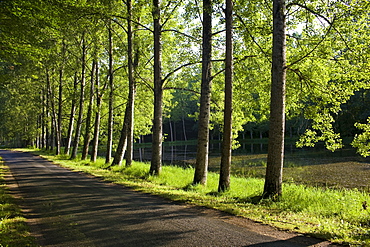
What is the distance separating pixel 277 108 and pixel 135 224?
4957 mm

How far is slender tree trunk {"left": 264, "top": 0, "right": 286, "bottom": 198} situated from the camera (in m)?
8.52

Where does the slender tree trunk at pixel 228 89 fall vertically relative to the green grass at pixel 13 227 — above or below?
above

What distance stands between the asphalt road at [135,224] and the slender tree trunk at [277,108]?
2.24m

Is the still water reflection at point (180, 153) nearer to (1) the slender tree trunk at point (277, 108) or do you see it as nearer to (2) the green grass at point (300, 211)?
(2) the green grass at point (300, 211)

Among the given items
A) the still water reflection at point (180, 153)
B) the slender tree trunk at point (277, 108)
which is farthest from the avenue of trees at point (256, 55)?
the still water reflection at point (180, 153)

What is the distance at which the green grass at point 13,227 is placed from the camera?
5.46 meters

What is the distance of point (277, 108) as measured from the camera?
8539mm

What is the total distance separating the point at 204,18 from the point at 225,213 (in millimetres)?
7987

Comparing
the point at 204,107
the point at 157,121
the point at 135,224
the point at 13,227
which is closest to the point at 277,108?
the point at 204,107

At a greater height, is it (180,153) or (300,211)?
(300,211)

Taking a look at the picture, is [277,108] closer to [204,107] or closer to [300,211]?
[300,211]

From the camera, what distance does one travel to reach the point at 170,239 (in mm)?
5367

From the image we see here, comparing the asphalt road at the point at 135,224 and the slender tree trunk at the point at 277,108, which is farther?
the slender tree trunk at the point at 277,108

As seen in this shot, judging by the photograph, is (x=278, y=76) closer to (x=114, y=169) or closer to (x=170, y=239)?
(x=170, y=239)
